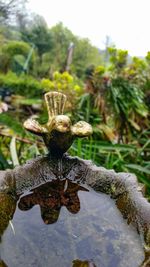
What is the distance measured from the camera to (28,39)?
13.9 meters

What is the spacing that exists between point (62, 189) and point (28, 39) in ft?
45.2

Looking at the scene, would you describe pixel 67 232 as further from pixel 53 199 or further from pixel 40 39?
pixel 40 39

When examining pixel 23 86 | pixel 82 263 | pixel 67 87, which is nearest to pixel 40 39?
pixel 23 86

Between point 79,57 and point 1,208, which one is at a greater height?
point 1,208

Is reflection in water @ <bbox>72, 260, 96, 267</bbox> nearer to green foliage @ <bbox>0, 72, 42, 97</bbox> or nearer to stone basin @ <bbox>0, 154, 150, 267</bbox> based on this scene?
stone basin @ <bbox>0, 154, 150, 267</bbox>

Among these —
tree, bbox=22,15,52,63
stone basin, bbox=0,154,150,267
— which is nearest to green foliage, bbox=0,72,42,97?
stone basin, bbox=0,154,150,267

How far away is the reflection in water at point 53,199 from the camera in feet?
2.41

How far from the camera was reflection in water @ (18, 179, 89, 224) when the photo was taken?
73cm

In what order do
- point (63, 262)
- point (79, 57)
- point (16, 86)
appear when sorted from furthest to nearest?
point (79, 57), point (16, 86), point (63, 262)

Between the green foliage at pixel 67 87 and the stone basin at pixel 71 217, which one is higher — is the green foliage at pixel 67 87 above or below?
below

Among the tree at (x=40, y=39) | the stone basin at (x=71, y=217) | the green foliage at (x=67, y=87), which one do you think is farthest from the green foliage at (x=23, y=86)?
the tree at (x=40, y=39)

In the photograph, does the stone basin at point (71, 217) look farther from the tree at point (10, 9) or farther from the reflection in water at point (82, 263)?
the tree at point (10, 9)

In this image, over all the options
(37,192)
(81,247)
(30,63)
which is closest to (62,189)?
(37,192)

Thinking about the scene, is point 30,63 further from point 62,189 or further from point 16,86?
point 62,189
